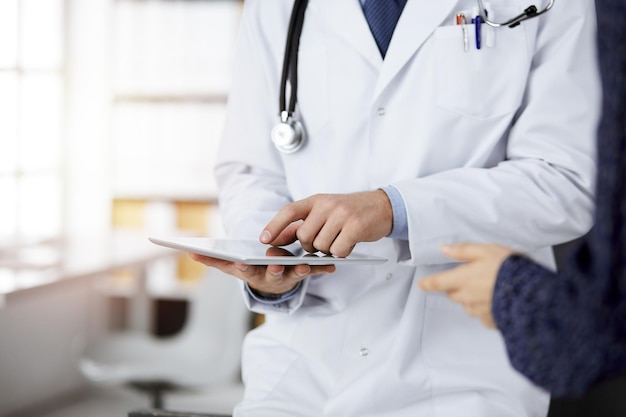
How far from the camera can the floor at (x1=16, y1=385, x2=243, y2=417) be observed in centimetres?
364

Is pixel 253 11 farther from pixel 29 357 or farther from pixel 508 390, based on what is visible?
pixel 29 357

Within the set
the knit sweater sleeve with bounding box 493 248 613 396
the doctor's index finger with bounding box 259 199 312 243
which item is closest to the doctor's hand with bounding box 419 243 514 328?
the knit sweater sleeve with bounding box 493 248 613 396

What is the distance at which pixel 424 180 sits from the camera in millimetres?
1185

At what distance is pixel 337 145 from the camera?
1322 mm

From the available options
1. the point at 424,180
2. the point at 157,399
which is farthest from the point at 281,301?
the point at 157,399

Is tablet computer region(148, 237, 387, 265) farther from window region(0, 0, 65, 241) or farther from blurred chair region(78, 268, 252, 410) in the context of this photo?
window region(0, 0, 65, 241)

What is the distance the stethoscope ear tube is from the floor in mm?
2490

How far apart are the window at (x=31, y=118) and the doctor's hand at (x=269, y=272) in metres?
2.76

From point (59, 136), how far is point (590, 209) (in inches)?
132

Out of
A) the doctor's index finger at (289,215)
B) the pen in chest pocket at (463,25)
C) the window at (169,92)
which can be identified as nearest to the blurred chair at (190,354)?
the window at (169,92)

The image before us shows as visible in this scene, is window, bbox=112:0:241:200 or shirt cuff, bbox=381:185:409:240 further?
window, bbox=112:0:241:200

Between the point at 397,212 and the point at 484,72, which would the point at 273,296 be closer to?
the point at 397,212

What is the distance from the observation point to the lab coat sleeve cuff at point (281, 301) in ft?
4.29

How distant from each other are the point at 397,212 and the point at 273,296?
282 millimetres
